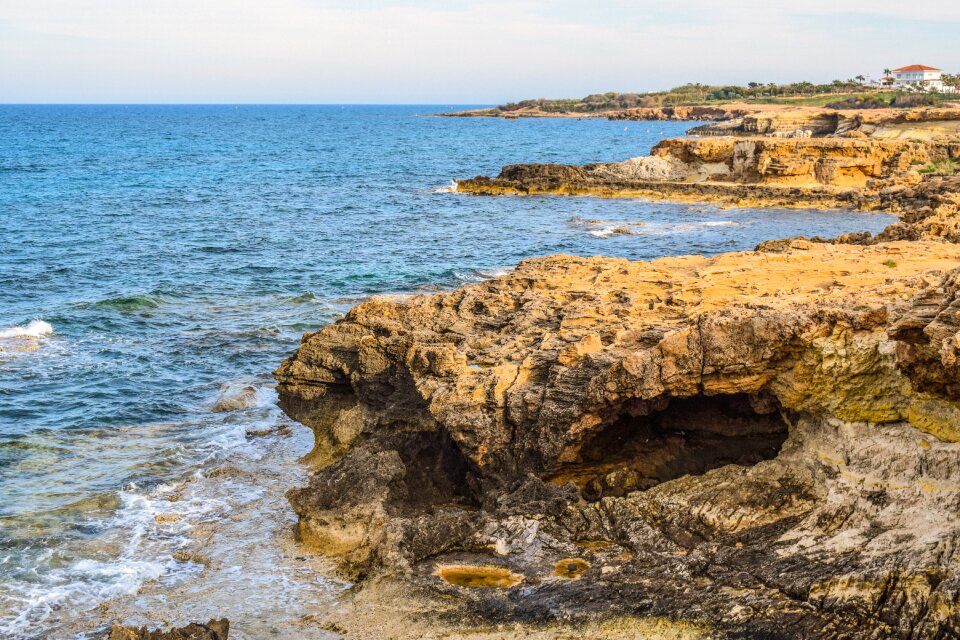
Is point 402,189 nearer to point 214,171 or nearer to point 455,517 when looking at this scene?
point 214,171

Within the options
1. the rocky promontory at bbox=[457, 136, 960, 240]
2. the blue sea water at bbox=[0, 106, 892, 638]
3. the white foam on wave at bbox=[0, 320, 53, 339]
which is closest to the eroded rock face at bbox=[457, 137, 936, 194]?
the rocky promontory at bbox=[457, 136, 960, 240]

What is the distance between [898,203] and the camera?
156ft

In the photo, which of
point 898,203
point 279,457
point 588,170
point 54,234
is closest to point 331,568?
point 279,457

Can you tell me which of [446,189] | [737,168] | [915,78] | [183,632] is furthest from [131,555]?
[915,78]

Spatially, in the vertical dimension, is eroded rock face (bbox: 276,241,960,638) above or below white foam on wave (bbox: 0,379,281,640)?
above

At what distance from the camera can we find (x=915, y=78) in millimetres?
148250

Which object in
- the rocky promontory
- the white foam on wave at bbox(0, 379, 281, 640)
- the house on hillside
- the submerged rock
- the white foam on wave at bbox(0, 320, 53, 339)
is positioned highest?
the house on hillside

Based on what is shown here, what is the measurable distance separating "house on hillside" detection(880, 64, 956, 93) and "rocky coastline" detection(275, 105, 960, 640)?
129 metres

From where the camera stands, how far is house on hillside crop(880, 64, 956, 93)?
132125 millimetres

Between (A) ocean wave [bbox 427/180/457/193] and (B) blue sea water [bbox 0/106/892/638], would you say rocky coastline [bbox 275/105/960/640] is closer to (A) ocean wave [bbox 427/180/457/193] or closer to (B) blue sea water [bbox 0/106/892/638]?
(B) blue sea water [bbox 0/106/892/638]

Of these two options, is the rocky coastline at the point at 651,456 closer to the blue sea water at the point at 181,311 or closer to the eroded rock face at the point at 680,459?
the eroded rock face at the point at 680,459

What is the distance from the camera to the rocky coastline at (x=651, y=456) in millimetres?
11133

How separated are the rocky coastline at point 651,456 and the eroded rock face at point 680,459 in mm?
34

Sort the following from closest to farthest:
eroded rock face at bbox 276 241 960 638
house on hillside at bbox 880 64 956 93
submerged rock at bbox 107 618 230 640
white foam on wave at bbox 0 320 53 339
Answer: submerged rock at bbox 107 618 230 640, eroded rock face at bbox 276 241 960 638, white foam on wave at bbox 0 320 53 339, house on hillside at bbox 880 64 956 93
